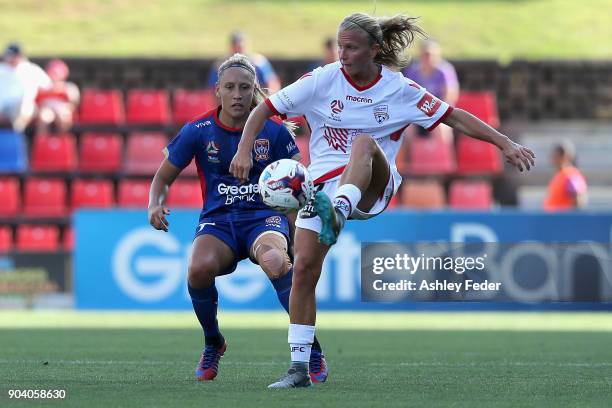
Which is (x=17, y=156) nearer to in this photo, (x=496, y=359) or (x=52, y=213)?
(x=52, y=213)

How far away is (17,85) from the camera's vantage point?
19.4 metres

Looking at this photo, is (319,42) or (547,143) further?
(319,42)

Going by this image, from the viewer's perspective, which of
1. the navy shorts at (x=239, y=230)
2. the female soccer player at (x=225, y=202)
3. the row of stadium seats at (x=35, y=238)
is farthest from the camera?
the row of stadium seats at (x=35, y=238)

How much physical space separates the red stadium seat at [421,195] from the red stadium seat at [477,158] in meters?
1.25

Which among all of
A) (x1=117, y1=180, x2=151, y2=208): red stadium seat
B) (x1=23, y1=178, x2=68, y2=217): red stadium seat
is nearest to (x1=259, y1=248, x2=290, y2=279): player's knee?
(x1=117, y1=180, x2=151, y2=208): red stadium seat

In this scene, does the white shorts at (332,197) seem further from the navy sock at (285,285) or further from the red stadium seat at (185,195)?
the red stadium seat at (185,195)

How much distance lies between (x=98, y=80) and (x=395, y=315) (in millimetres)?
8682

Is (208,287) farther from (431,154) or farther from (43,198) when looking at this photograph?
(431,154)

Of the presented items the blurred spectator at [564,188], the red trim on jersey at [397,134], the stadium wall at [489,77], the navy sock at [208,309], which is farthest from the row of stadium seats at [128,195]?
the red trim on jersey at [397,134]

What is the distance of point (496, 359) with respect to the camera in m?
9.13

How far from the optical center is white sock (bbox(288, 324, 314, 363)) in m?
6.80

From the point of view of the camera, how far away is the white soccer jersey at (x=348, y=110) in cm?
708

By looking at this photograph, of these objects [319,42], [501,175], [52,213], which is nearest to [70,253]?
[52,213]

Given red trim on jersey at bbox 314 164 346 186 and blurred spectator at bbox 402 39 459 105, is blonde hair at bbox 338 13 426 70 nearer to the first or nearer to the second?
red trim on jersey at bbox 314 164 346 186
